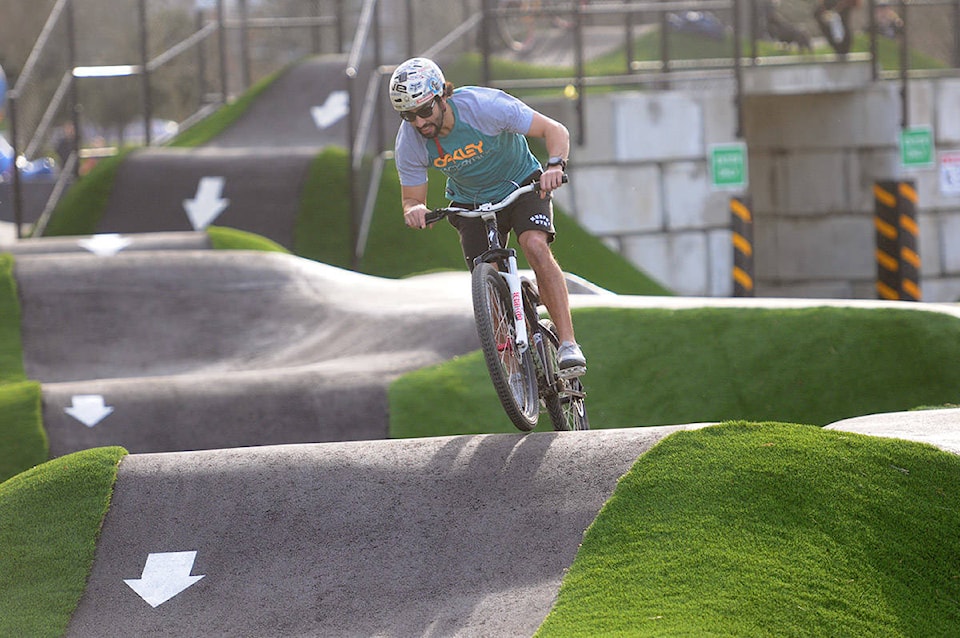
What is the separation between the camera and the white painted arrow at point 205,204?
15.0 metres

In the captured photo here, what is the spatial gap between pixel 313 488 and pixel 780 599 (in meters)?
2.37

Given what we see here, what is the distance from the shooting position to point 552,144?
6293 millimetres

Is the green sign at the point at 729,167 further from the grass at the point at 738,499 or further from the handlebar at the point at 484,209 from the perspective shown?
the handlebar at the point at 484,209

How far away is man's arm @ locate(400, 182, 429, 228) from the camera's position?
6297mm

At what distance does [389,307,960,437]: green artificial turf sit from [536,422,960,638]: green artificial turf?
306 centimetres

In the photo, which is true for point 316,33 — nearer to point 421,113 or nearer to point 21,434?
point 21,434

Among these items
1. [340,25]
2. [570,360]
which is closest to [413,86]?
[570,360]

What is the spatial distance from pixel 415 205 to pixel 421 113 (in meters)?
0.49

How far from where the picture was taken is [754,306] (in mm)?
9695

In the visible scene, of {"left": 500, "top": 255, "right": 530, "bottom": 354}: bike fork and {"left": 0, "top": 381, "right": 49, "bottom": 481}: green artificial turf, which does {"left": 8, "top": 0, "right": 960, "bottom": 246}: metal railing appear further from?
{"left": 500, "top": 255, "right": 530, "bottom": 354}: bike fork

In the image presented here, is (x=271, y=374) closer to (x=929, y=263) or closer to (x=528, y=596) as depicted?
(x=528, y=596)

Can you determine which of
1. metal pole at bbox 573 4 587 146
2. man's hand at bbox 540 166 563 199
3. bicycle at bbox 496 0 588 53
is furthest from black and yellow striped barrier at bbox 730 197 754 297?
man's hand at bbox 540 166 563 199

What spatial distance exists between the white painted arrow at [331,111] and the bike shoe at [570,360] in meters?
12.2

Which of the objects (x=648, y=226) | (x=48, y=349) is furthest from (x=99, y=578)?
(x=648, y=226)
